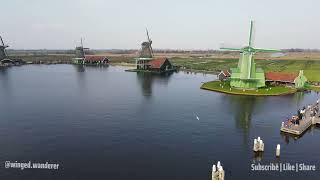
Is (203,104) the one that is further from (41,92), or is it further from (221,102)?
(41,92)

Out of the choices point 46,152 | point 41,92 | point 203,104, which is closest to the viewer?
point 46,152

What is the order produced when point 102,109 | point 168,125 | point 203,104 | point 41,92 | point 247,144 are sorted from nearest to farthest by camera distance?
1. point 247,144
2. point 168,125
3. point 102,109
4. point 203,104
5. point 41,92

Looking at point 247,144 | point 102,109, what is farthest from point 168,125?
point 102,109

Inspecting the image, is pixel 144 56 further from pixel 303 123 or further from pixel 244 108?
pixel 303 123

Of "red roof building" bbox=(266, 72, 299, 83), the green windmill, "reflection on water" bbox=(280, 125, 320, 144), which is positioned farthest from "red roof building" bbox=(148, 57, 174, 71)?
"reflection on water" bbox=(280, 125, 320, 144)

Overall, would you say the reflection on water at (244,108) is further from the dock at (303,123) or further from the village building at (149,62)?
the village building at (149,62)

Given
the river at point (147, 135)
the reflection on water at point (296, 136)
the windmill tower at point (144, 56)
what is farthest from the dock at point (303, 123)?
the windmill tower at point (144, 56)

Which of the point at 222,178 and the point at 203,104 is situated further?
the point at 203,104
